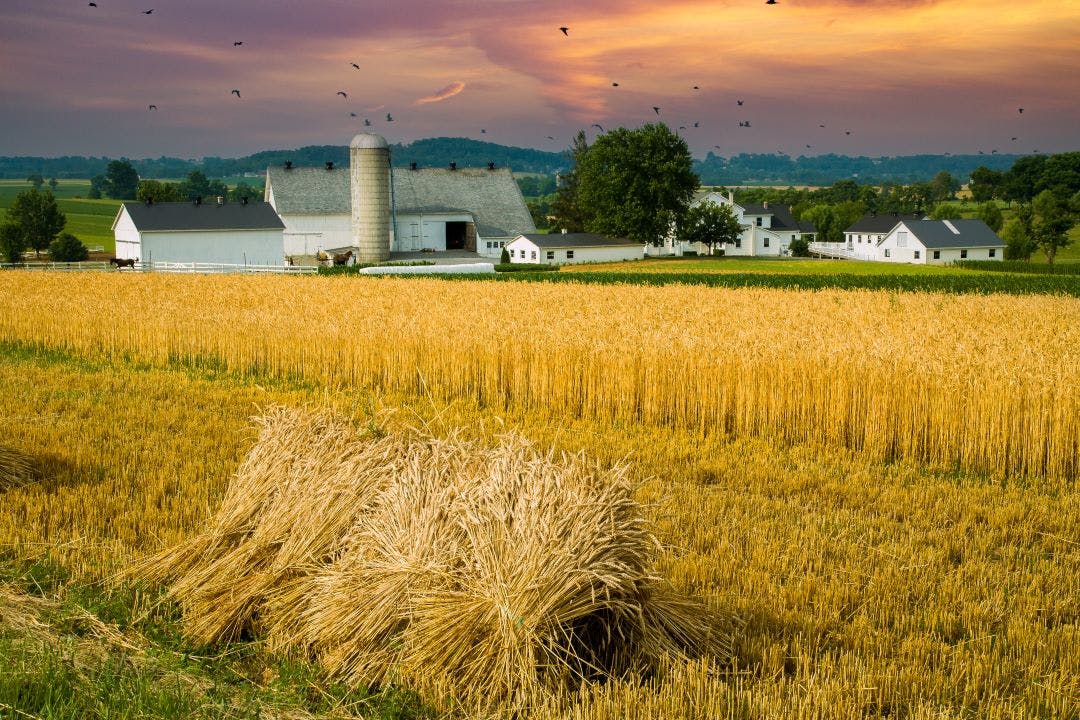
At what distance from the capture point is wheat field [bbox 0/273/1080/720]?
274 inches

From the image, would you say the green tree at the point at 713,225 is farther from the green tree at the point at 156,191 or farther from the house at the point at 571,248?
the green tree at the point at 156,191

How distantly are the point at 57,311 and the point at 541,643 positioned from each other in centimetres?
2746

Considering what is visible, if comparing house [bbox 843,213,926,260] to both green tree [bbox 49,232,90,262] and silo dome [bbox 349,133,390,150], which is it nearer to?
silo dome [bbox 349,133,390,150]

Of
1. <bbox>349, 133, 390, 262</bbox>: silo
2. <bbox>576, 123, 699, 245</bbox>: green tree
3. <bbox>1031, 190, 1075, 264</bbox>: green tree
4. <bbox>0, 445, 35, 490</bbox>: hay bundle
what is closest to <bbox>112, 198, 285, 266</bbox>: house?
<bbox>349, 133, 390, 262</bbox>: silo

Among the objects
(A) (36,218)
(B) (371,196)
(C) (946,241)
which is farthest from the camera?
(C) (946,241)

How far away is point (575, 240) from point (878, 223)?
58851 mm

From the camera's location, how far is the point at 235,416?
16.4 metres

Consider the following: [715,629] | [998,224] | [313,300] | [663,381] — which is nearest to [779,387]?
[663,381]

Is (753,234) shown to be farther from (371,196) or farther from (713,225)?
(371,196)

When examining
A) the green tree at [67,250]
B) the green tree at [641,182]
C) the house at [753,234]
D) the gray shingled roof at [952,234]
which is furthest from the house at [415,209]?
the gray shingled roof at [952,234]

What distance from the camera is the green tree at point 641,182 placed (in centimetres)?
10631

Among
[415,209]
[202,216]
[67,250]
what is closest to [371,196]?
[415,209]

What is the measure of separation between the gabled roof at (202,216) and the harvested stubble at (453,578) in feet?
255

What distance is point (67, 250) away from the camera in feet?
343
